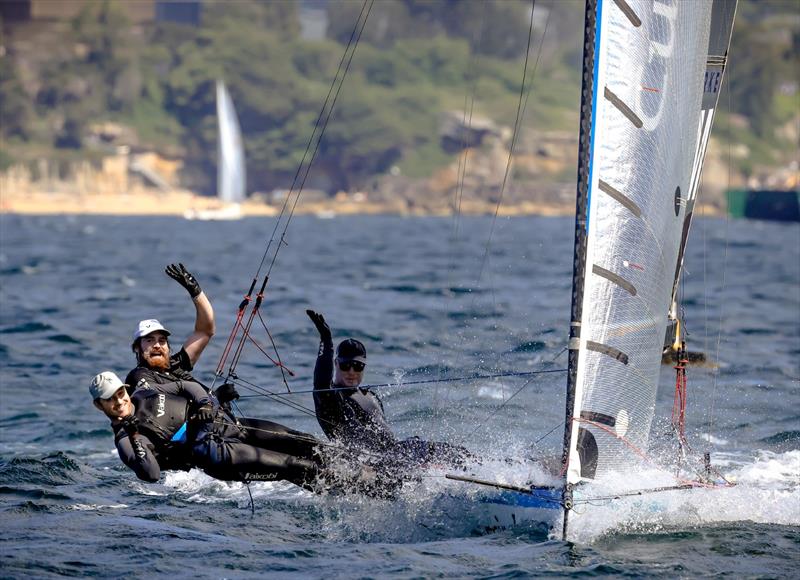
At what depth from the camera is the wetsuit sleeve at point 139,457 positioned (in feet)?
25.5

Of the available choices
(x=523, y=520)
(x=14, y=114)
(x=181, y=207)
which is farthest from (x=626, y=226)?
(x=14, y=114)

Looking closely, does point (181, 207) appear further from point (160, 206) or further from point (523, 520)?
point (523, 520)

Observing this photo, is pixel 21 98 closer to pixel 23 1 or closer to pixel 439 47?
pixel 23 1

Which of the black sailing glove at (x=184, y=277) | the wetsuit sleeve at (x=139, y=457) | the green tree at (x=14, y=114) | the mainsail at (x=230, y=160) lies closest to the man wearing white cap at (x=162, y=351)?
the black sailing glove at (x=184, y=277)

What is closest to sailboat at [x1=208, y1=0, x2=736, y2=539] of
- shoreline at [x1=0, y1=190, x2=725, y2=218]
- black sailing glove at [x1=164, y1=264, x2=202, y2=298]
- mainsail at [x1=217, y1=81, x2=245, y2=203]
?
black sailing glove at [x1=164, y1=264, x2=202, y2=298]

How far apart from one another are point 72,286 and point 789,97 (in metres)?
132

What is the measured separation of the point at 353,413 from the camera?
28.2 feet

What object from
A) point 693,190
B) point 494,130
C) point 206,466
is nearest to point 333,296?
point 693,190

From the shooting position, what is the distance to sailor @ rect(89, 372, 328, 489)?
7.98 meters

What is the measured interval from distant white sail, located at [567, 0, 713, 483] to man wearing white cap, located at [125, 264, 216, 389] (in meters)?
2.66

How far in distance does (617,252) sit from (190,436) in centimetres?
283

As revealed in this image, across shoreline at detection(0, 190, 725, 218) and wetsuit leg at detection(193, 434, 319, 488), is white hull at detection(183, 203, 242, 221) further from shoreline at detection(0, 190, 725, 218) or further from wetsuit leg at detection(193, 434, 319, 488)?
wetsuit leg at detection(193, 434, 319, 488)

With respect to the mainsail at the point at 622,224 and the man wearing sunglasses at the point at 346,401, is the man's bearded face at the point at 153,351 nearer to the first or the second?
the man wearing sunglasses at the point at 346,401

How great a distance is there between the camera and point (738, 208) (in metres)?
90.5
